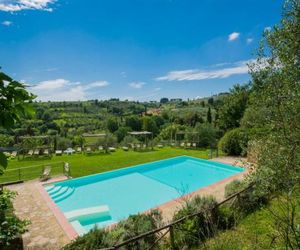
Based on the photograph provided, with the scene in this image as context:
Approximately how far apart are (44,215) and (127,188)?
18.7 feet

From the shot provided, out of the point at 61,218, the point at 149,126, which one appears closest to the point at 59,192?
the point at 61,218

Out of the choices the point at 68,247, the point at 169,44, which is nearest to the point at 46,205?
the point at 68,247

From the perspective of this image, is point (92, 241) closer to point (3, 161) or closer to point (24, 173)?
point (3, 161)

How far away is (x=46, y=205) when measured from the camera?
9898 millimetres

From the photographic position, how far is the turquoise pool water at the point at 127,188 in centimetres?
1023

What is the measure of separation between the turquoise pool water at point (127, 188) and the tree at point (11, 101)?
8222 millimetres

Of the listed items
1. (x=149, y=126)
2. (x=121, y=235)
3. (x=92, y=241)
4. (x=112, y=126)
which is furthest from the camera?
(x=112, y=126)

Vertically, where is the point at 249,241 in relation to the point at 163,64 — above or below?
below

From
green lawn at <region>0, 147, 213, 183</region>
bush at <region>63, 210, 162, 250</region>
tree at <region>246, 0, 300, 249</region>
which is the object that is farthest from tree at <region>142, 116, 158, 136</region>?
tree at <region>246, 0, 300, 249</region>

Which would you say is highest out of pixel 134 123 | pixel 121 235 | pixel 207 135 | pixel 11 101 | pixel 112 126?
pixel 11 101

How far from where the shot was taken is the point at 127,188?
13961mm

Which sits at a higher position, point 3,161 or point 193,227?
point 3,161

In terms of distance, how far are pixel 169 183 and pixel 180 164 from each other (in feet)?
15.8

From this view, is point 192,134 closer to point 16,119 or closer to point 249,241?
point 249,241
